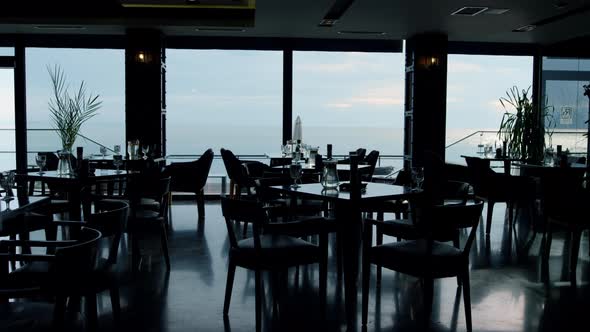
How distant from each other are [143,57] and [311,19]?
3.03m

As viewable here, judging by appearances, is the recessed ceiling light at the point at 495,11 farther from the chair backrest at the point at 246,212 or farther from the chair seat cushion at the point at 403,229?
the chair backrest at the point at 246,212

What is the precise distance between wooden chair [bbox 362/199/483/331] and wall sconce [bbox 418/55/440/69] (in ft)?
23.0

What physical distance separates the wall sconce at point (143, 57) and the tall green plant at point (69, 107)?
0.95 metres

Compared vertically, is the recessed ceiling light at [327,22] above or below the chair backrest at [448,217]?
above

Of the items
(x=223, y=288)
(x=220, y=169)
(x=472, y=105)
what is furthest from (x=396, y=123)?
(x=223, y=288)

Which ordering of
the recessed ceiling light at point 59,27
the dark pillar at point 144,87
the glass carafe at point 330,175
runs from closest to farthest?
1. the glass carafe at point 330,175
2. the recessed ceiling light at point 59,27
3. the dark pillar at point 144,87

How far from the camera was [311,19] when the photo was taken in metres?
8.61

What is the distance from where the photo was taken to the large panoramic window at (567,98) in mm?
11195

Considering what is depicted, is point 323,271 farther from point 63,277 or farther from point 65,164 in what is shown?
point 65,164

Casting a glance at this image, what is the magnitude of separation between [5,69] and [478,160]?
824cm

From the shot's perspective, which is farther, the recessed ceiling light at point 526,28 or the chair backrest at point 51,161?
the recessed ceiling light at point 526,28

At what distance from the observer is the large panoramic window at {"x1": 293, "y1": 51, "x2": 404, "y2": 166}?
10562 mm

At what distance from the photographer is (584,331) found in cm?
362

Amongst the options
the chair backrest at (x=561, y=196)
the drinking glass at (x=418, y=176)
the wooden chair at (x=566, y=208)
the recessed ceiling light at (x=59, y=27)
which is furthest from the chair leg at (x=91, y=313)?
the recessed ceiling light at (x=59, y=27)
